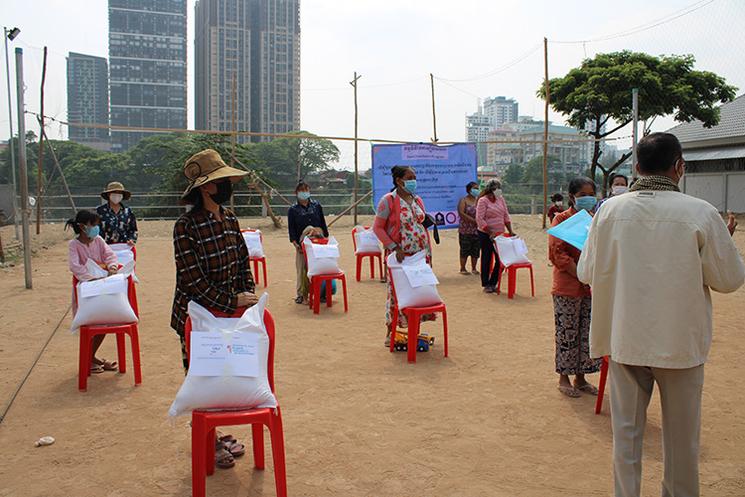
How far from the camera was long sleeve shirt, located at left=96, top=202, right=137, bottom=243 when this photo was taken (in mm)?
7203

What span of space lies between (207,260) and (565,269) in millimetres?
2484

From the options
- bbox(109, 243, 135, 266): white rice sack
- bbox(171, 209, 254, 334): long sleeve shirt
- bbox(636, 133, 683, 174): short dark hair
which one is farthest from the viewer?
bbox(109, 243, 135, 266): white rice sack

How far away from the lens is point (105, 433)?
4.25 metres

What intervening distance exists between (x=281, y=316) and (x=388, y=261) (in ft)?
8.35

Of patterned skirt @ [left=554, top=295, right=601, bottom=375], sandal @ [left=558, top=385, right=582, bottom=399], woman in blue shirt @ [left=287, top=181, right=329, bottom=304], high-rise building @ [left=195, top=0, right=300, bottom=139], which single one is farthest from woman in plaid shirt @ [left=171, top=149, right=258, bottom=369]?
high-rise building @ [left=195, top=0, right=300, bottom=139]

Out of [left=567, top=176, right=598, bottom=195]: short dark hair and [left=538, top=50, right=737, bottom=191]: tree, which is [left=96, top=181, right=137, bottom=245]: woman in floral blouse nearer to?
[left=567, top=176, right=598, bottom=195]: short dark hair

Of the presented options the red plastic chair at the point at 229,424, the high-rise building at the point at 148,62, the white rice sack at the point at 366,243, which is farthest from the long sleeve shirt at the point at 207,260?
the high-rise building at the point at 148,62

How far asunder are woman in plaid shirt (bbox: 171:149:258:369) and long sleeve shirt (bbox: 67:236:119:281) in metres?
2.44

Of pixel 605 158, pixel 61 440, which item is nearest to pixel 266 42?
pixel 605 158

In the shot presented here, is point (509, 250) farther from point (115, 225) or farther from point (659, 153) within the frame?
point (659, 153)

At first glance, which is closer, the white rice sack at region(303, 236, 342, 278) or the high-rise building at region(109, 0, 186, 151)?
the white rice sack at region(303, 236, 342, 278)

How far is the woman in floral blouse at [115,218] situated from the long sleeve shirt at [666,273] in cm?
574

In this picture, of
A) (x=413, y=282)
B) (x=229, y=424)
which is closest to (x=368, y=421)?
(x=229, y=424)

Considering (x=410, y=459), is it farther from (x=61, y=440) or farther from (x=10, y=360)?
(x=10, y=360)
